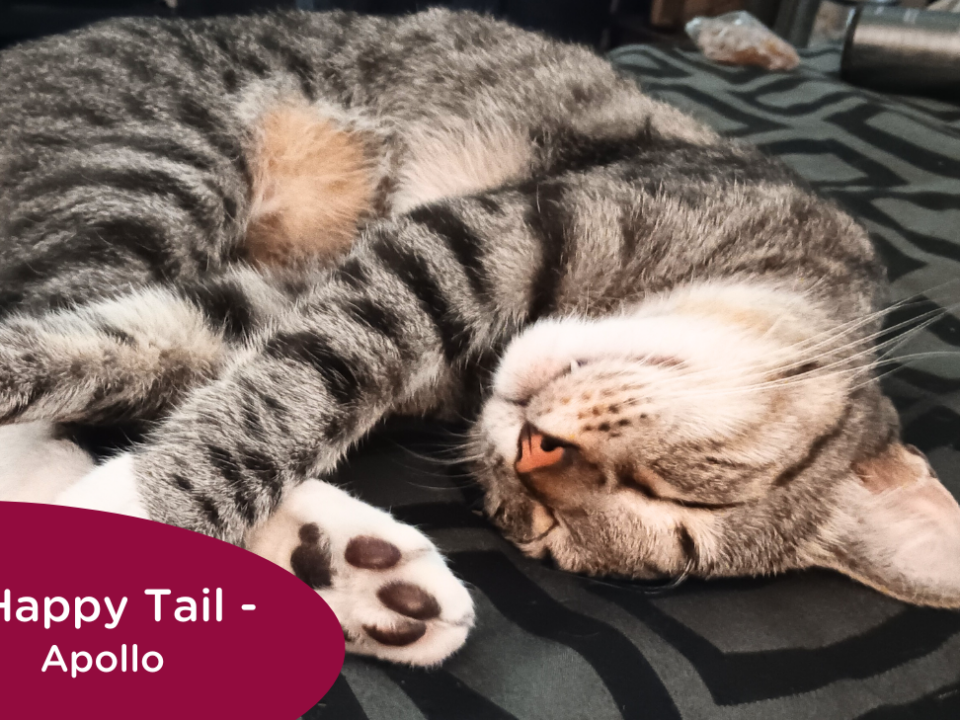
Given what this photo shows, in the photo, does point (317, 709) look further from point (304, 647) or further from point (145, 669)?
point (145, 669)

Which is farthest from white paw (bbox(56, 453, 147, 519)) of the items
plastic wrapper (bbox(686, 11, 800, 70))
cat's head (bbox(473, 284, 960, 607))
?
plastic wrapper (bbox(686, 11, 800, 70))

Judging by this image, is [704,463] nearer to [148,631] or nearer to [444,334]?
[444,334]

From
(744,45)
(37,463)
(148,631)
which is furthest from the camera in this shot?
(744,45)

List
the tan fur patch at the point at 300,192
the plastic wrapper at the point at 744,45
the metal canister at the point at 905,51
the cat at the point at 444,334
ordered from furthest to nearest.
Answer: the plastic wrapper at the point at 744,45 < the metal canister at the point at 905,51 < the tan fur patch at the point at 300,192 < the cat at the point at 444,334

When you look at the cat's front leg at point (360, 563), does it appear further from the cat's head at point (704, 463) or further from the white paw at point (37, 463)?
the cat's head at point (704, 463)

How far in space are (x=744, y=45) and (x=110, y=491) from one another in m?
2.53

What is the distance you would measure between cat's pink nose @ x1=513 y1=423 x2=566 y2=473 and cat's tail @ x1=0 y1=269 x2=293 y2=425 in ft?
1.38

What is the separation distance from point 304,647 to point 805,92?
2.26 metres

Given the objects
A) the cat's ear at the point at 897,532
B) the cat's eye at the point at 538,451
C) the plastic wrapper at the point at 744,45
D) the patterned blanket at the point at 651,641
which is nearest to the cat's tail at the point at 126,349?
the patterned blanket at the point at 651,641

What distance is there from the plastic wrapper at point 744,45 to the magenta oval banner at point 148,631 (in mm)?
2469

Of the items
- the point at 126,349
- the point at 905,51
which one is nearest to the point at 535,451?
the point at 126,349

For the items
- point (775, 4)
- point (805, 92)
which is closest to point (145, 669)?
point (805, 92)

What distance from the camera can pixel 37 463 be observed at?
33.6 inches

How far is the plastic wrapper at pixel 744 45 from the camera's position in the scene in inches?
96.4
